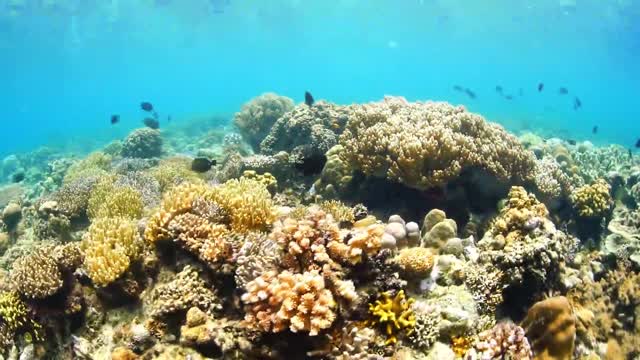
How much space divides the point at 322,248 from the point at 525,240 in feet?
10.2

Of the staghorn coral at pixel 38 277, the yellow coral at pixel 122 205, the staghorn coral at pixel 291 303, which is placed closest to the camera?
the staghorn coral at pixel 291 303

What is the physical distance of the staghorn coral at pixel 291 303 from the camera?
13.9ft

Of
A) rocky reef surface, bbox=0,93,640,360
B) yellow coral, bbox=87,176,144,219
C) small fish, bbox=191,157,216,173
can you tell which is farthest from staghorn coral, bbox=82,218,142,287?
small fish, bbox=191,157,216,173

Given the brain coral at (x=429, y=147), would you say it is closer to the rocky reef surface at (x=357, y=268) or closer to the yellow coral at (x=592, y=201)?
the rocky reef surface at (x=357, y=268)

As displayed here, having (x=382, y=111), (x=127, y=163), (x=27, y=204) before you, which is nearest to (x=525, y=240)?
(x=382, y=111)

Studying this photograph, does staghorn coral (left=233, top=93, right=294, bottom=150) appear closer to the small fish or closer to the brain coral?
the small fish

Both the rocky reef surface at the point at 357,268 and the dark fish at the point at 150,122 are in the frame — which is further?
the dark fish at the point at 150,122

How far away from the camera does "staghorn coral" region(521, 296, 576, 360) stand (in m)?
4.79

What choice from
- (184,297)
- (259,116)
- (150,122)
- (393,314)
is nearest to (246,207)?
(184,297)

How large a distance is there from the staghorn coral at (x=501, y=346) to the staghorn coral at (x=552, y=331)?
0.56 feet

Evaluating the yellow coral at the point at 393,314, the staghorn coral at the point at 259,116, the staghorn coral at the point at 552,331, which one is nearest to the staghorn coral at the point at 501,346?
the staghorn coral at the point at 552,331

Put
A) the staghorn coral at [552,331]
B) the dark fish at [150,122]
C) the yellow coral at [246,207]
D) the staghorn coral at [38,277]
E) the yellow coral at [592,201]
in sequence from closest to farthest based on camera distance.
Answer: the staghorn coral at [552,331] → the staghorn coral at [38,277] → the yellow coral at [246,207] → the yellow coral at [592,201] → the dark fish at [150,122]

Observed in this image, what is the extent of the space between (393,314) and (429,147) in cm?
391

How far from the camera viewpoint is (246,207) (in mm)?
6203
